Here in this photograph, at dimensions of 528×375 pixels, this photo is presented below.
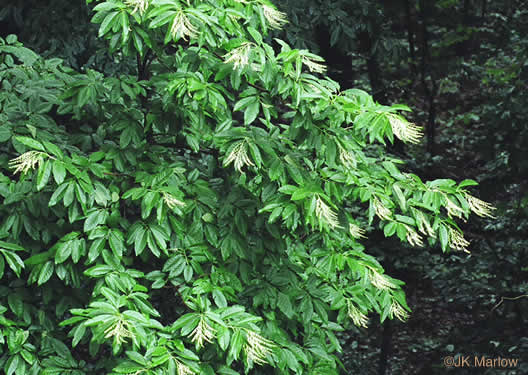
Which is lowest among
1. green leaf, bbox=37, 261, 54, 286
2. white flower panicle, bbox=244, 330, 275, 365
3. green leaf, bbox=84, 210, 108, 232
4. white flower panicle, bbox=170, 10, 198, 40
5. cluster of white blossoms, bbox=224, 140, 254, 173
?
white flower panicle, bbox=244, 330, 275, 365

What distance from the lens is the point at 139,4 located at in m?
2.55

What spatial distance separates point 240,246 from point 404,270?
474cm

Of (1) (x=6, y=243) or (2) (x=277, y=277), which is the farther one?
(2) (x=277, y=277)

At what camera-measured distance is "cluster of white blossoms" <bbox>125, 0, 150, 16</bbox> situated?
8.17 ft

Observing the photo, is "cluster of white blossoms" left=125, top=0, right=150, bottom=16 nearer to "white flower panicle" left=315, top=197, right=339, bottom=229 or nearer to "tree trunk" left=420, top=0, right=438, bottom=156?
"white flower panicle" left=315, top=197, right=339, bottom=229

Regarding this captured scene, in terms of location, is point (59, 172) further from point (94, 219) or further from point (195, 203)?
point (195, 203)

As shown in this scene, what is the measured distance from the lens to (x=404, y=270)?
7301 mm

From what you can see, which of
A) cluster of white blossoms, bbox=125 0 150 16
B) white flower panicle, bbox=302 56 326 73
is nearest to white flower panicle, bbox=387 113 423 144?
white flower panicle, bbox=302 56 326 73

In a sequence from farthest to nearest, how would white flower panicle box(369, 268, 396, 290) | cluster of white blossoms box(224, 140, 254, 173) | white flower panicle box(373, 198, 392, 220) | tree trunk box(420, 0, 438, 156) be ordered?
tree trunk box(420, 0, 438, 156)
white flower panicle box(369, 268, 396, 290)
white flower panicle box(373, 198, 392, 220)
cluster of white blossoms box(224, 140, 254, 173)

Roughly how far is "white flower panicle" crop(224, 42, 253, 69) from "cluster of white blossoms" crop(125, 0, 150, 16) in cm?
38

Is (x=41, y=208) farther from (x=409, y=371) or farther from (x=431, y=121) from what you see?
(x=431, y=121)

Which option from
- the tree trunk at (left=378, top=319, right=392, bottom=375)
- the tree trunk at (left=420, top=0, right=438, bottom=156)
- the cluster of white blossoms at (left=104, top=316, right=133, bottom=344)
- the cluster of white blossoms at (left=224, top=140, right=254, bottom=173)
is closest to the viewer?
the cluster of white blossoms at (left=104, top=316, right=133, bottom=344)

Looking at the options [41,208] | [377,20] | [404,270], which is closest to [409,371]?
[404,270]

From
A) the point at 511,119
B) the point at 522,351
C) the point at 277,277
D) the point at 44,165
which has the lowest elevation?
the point at 522,351
